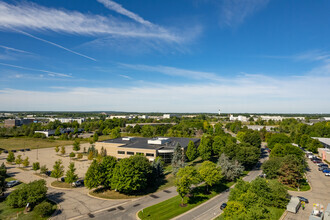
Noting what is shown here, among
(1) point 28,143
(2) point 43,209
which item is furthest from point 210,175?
(1) point 28,143

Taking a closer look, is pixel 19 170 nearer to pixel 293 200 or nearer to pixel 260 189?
pixel 260 189

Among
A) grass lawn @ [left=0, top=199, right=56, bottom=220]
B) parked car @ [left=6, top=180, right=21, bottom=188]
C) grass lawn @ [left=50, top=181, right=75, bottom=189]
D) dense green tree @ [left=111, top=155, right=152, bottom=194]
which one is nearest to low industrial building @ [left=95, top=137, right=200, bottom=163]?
dense green tree @ [left=111, top=155, right=152, bottom=194]

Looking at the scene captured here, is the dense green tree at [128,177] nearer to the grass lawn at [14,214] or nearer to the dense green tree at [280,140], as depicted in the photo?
the grass lawn at [14,214]

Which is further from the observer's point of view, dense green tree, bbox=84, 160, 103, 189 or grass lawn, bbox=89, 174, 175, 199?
dense green tree, bbox=84, 160, 103, 189

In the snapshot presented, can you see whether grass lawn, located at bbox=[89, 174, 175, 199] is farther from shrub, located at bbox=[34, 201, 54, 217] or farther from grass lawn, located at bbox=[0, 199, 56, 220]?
shrub, located at bbox=[34, 201, 54, 217]

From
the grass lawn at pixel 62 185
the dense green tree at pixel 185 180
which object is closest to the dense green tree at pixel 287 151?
the dense green tree at pixel 185 180

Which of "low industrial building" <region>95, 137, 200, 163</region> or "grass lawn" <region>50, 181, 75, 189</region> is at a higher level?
"low industrial building" <region>95, 137, 200, 163</region>
